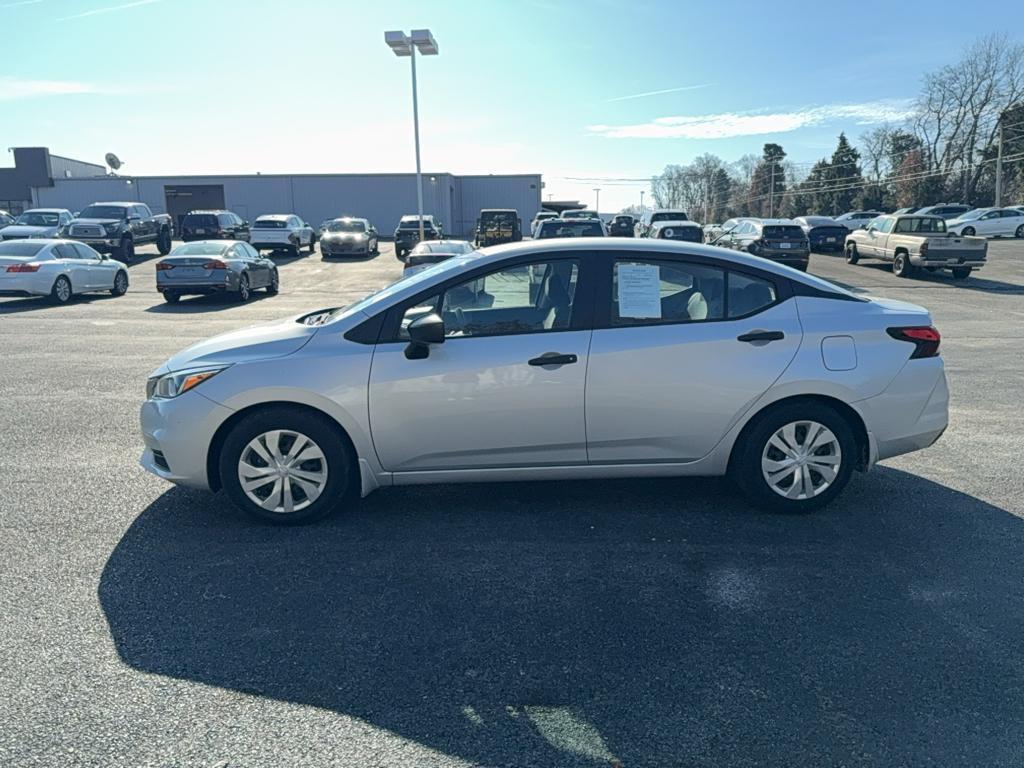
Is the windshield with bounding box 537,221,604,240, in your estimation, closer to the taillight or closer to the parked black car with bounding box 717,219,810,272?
the parked black car with bounding box 717,219,810,272

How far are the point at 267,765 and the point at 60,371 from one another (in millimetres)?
8399

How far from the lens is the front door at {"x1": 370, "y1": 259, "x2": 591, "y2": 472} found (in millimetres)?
4410

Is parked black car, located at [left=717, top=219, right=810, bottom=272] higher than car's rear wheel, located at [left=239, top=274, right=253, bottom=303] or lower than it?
higher

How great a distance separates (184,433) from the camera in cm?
449

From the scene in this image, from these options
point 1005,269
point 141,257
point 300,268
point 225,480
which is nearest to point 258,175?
point 141,257

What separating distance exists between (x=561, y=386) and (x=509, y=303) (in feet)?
Answer: 2.03

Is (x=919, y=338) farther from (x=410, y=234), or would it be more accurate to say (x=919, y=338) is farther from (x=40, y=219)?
(x=40, y=219)

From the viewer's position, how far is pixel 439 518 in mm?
4715

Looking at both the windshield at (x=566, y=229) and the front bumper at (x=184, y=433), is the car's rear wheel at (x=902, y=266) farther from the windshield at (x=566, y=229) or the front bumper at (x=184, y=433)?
the front bumper at (x=184, y=433)

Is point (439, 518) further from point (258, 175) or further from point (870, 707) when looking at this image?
point (258, 175)

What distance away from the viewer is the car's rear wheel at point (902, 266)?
2325cm

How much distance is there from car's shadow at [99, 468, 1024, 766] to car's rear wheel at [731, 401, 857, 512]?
157 millimetres

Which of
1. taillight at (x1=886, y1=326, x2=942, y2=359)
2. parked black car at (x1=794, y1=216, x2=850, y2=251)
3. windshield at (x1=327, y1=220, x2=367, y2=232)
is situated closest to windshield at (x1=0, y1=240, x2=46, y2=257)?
windshield at (x1=327, y1=220, x2=367, y2=232)

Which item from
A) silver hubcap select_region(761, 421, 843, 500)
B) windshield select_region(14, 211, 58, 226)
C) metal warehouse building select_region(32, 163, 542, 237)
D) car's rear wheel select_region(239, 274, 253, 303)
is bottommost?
silver hubcap select_region(761, 421, 843, 500)
